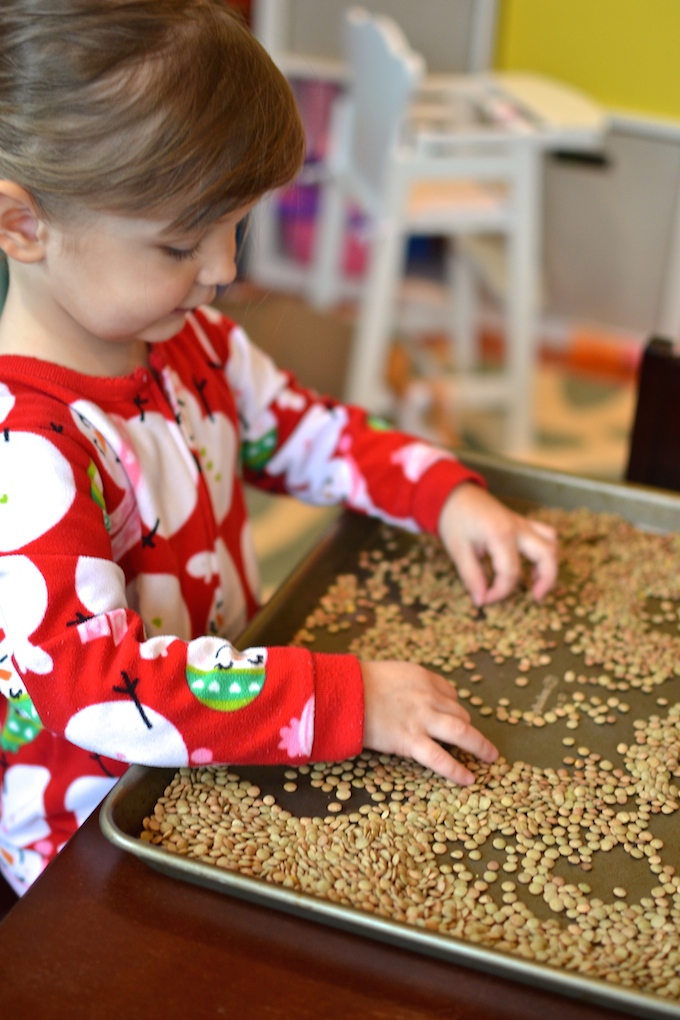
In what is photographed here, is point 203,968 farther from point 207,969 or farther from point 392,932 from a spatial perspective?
point 392,932

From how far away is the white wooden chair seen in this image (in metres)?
2.56

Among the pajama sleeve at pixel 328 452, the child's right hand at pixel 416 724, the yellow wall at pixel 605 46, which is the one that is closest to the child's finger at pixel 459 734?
the child's right hand at pixel 416 724

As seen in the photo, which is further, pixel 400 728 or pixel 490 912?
pixel 400 728

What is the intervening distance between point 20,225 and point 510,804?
590mm

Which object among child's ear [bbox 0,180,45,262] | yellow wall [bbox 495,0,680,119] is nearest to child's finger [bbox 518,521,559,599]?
child's ear [bbox 0,180,45,262]

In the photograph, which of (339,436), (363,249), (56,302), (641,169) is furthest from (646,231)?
(56,302)

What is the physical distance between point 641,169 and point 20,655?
3.20 m

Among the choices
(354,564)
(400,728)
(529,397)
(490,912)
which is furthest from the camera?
(529,397)

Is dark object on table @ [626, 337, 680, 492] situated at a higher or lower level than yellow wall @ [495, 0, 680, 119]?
lower

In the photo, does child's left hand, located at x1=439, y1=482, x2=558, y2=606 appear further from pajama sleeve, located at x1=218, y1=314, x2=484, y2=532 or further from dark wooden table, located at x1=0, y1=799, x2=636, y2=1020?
dark wooden table, located at x1=0, y1=799, x2=636, y2=1020

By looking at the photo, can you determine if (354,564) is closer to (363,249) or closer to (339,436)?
(339,436)

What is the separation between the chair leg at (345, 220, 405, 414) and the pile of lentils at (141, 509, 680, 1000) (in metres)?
1.77

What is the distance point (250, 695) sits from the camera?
0.80 m

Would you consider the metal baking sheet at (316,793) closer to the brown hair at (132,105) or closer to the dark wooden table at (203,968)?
the dark wooden table at (203,968)
